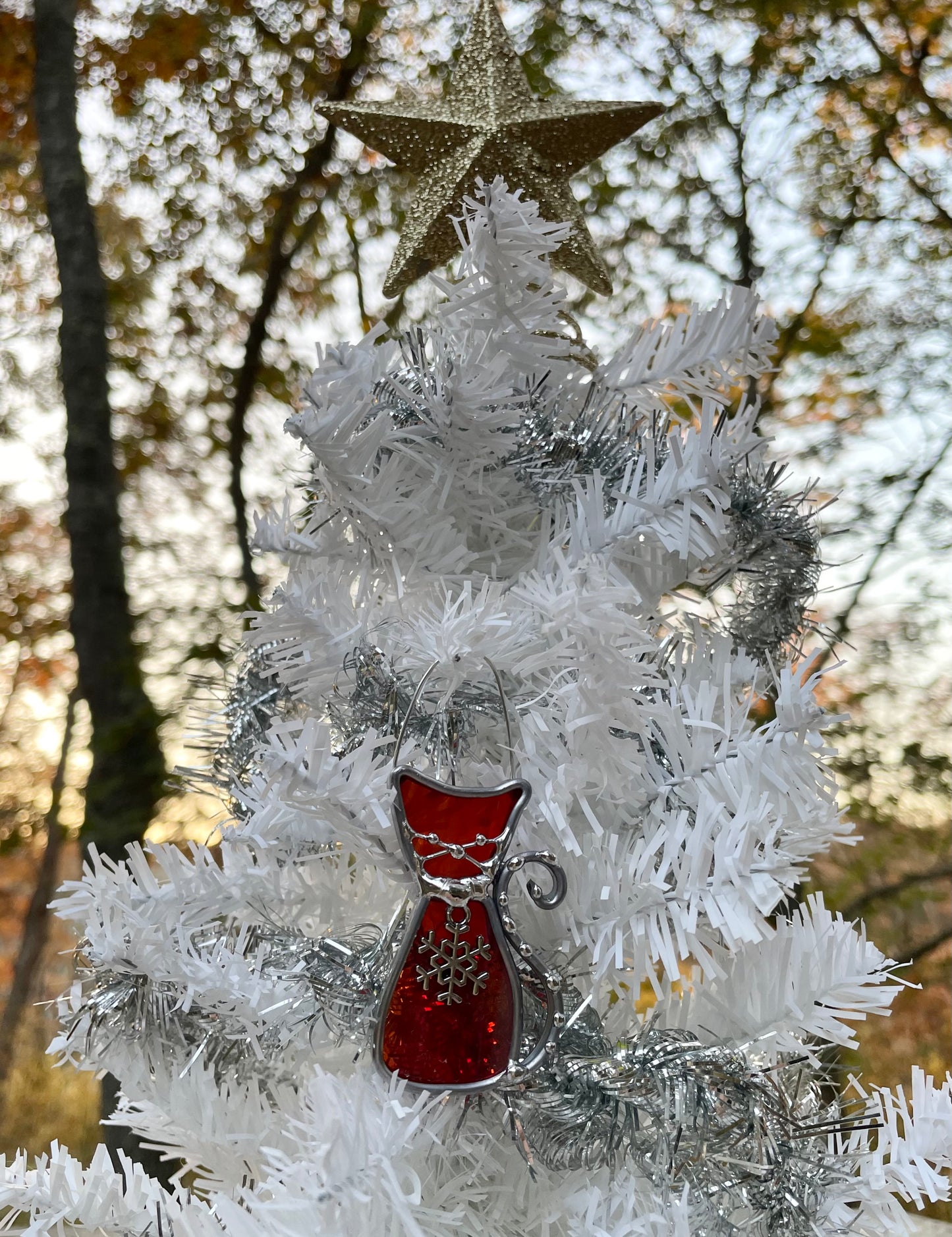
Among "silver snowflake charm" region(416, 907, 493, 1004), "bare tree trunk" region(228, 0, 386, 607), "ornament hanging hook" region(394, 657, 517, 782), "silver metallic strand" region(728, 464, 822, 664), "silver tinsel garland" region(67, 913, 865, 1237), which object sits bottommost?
"silver tinsel garland" region(67, 913, 865, 1237)

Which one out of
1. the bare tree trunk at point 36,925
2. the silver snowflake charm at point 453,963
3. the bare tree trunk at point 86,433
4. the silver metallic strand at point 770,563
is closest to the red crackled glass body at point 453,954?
the silver snowflake charm at point 453,963

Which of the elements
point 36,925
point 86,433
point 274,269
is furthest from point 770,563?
point 36,925

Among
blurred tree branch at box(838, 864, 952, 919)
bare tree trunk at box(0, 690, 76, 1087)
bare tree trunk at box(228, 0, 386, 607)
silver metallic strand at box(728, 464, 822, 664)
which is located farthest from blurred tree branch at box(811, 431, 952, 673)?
bare tree trunk at box(0, 690, 76, 1087)

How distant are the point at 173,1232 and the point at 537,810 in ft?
0.90

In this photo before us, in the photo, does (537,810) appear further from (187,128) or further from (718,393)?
(187,128)

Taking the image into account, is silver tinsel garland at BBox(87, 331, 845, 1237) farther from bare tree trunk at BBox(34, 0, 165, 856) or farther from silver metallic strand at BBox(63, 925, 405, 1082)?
bare tree trunk at BBox(34, 0, 165, 856)

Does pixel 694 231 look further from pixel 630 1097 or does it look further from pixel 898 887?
pixel 630 1097

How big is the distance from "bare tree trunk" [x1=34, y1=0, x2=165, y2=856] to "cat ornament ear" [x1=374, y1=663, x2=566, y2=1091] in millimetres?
1004

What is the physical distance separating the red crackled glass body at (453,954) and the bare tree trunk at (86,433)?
100 centimetres

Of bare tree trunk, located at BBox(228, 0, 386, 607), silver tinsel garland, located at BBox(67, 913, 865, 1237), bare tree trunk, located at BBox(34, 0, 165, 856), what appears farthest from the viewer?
bare tree trunk, located at BBox(228, 0, 386, 607)

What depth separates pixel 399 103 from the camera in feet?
2.30

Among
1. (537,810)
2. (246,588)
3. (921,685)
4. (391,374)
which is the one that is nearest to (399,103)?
(391,374)

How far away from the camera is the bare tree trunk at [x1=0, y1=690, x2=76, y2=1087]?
8.81 feet

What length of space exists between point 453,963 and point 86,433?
3.92 ft
